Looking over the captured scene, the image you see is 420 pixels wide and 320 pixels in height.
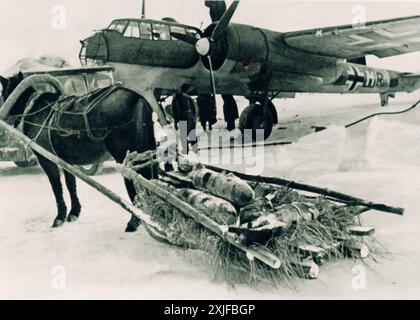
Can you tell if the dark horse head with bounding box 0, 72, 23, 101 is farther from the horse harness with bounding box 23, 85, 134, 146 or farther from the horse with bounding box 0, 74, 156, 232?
the horse harness with bounding box 23, 85, 134, 146

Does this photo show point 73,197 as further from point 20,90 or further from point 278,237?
point 278,237

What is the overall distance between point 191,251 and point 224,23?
428cm

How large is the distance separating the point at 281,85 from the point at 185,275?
5447 mm

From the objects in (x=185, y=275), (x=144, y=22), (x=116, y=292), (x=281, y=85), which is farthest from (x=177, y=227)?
(x=281, y=85)

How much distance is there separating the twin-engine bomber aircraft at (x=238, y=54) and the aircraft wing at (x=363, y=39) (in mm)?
14

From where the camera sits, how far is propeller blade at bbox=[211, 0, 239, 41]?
6363 millimetres

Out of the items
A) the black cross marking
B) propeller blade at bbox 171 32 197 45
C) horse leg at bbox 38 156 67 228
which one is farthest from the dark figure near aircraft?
the black cross marking

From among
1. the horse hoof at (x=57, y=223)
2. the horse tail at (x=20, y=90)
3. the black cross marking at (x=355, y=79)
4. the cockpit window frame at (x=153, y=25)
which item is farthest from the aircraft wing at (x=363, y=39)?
the horse hoof at (x=57, y=223)

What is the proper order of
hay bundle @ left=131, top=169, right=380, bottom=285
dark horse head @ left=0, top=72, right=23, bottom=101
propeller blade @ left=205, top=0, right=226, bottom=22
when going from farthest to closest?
propeller blade @ left=205, top=0, right=226, bottom=22, dark horse head @ left=0, top=72, right=23, bottom=101, hay bundle @ left=131, top=169, right=380, bottom=285

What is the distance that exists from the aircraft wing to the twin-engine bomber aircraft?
0.05ft

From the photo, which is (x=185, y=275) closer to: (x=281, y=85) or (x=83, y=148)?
(x=83, y=148)

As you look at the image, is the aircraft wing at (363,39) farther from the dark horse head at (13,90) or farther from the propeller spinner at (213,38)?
the dark horse head at (13,90)

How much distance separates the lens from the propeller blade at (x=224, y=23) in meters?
6.36
